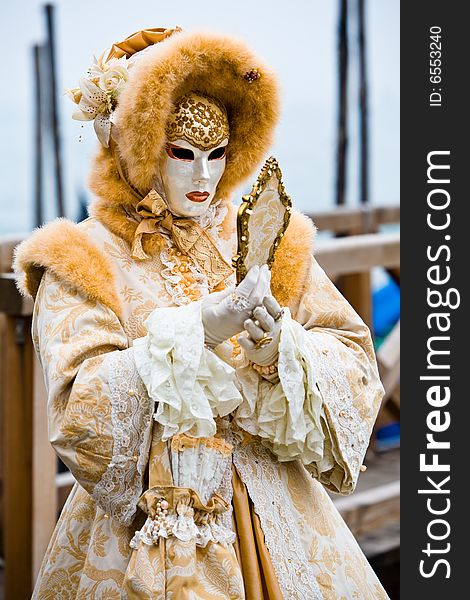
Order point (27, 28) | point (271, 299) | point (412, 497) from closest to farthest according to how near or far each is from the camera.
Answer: point (271, 299), point (412, 497), point (27, 28)

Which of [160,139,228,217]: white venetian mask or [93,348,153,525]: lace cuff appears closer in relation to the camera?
[93,348,153,525]: lace cuff

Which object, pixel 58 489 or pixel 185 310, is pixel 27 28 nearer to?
pixel 58 489

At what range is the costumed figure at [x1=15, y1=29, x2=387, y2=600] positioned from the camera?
1.80m

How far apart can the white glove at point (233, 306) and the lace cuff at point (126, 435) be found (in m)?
0.15

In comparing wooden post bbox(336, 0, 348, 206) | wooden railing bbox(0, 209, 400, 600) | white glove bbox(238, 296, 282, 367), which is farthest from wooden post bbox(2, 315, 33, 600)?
wooden post bbox(336, 0, 348, 206)

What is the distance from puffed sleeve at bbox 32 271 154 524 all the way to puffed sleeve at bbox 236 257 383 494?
0.19 metres

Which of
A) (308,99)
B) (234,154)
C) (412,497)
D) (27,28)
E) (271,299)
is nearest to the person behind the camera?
(271,299)

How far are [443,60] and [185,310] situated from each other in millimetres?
1029

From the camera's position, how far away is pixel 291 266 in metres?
2.01

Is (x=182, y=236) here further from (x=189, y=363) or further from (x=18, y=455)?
(x=18, y=455)

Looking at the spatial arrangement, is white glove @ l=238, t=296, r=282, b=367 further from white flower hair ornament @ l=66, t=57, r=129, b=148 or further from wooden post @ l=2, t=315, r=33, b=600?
wooden post @ l=2, t=315, r=33, b=600

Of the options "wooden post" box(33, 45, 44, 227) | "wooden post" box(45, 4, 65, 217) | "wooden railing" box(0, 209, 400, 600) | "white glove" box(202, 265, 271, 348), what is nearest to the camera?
"white glove" box(202, 265, 271, 348)

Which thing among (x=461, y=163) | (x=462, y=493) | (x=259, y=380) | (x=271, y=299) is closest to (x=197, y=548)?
(x=259, y=380)

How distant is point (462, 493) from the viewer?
2.53m
